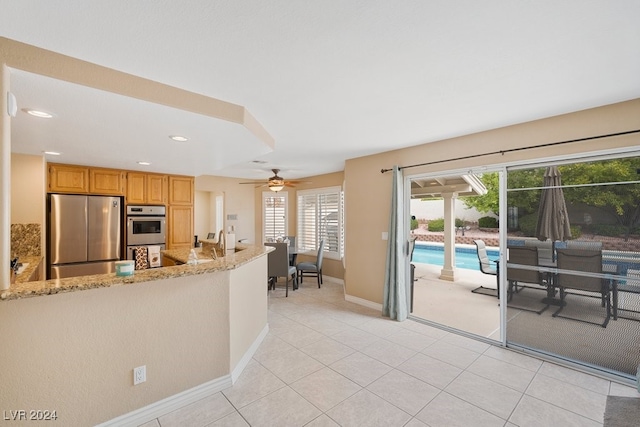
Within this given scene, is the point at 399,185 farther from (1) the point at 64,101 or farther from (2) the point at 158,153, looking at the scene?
(1) the point at 64,101

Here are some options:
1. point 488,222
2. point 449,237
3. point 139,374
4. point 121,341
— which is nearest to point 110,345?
point 121,341

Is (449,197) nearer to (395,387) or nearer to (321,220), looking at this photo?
(321,220)

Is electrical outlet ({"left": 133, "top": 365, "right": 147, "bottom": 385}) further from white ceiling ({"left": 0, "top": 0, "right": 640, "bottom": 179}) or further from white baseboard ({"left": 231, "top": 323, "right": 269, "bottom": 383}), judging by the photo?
white ceiling ({"left": 0, "top": 0, "right": 640, "bottom": 179})

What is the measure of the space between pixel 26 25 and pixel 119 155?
2.36 m

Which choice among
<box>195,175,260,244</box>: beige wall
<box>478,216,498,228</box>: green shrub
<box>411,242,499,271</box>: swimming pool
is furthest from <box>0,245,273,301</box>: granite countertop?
<box>478,216,498,228</box>: green shrub

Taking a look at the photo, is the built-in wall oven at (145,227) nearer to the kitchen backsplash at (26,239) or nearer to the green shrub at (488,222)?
the kitchen backsplash at (26,239)

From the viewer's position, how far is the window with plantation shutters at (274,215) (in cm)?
718

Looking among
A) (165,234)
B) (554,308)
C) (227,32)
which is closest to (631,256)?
(554,308)

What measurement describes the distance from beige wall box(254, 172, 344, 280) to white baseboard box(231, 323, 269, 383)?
2.90 m

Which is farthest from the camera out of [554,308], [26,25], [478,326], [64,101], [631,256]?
[478,326]

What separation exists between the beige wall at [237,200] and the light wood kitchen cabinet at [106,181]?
1.93 m

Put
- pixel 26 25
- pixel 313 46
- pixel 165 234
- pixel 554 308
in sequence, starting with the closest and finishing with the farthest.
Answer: pixel 26 25 < pixel 313 46 < pixel 554 308 < pixel 165 234

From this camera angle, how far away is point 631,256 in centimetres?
248

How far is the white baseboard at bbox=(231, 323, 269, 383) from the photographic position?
2539 mm
